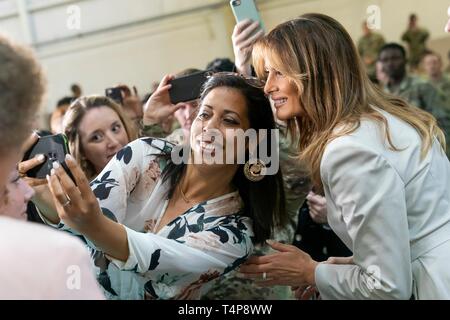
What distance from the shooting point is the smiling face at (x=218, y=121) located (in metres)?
1.74

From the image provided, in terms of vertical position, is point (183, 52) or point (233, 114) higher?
point (233, 114)

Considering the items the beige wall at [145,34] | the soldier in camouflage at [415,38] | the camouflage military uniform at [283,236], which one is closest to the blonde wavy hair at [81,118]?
the camouflage military uniform at [283,236]

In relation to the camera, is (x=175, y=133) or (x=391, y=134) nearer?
(x=391, y=134)

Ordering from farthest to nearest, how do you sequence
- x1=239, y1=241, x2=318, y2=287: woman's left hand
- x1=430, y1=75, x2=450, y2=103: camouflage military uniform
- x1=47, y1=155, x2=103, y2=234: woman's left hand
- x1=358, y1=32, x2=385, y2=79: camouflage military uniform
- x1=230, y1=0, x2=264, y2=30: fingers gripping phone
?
x1=358, y1=32, x2=385, y2=79: camouflage military uniform
x1=430, y1=75, x2=450, y2=103: camouflage military uniform
x1=230, y1=0, x2=264, y2=30: fingers gripping phone
x1=239, y1=241, x2=318, y2=287: woman's left hand
x1=47, y1=155, x2=103, y2=234: woman's left hand

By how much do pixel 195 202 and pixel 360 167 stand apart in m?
0.48

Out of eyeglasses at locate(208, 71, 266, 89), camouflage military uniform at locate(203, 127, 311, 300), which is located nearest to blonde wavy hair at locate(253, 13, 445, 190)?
eyeglasses at locate(208, 71, 266, 89)

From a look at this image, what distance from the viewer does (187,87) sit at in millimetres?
1932

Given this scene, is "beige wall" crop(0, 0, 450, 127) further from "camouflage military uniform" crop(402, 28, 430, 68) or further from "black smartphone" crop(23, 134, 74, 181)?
"black smartphone" crop(23, 134, 74, 181)

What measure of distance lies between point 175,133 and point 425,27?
3.24 m

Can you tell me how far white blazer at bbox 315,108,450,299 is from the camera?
1438 millimetres

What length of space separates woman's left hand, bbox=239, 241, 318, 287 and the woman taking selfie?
6 centimetres

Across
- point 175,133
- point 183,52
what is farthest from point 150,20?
point 175,133

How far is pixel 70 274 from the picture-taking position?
1009 millimetres
